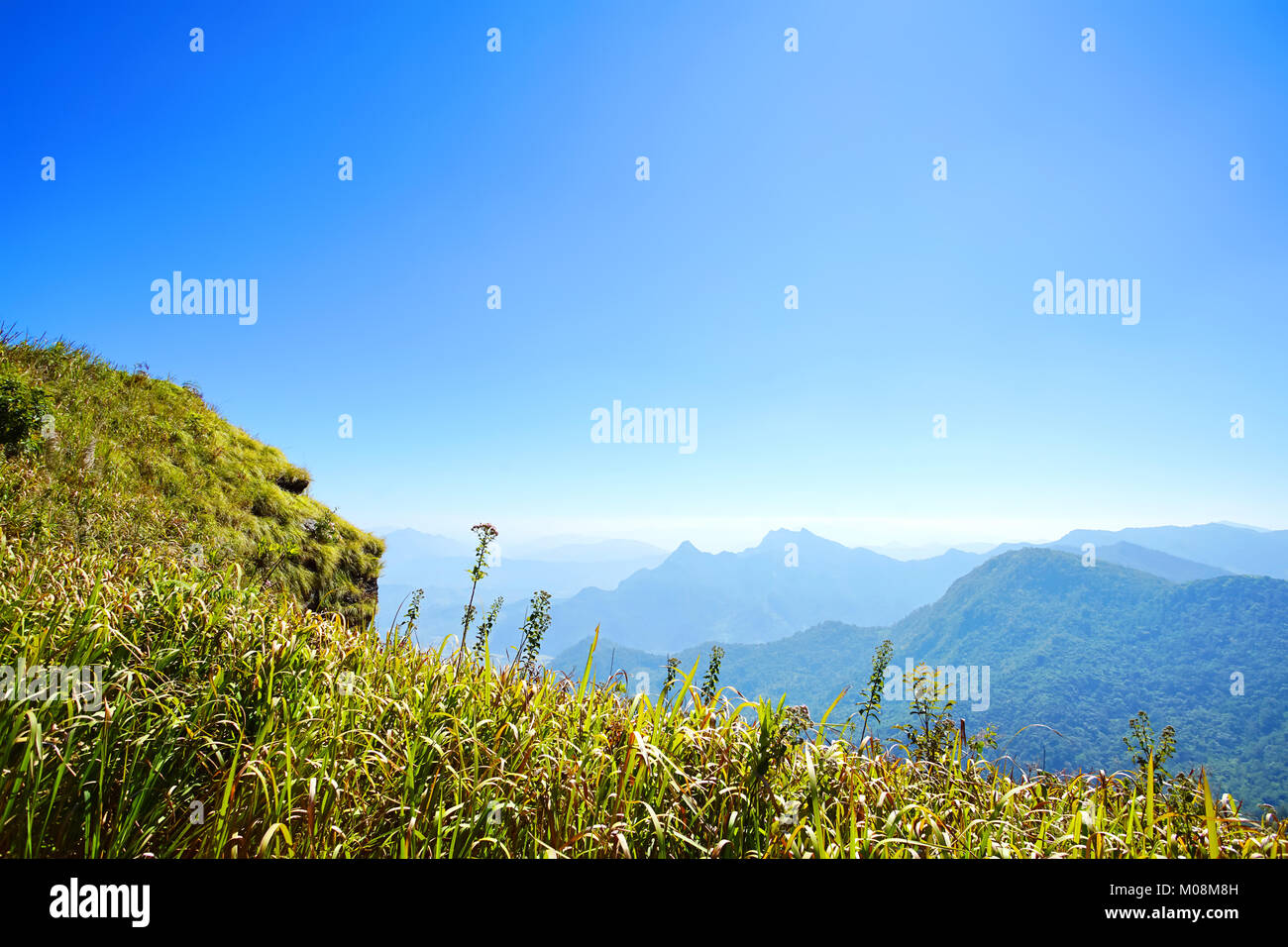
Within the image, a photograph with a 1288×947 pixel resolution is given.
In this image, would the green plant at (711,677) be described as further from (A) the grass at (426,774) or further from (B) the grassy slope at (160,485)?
(B) the grassy slope at (160,485)

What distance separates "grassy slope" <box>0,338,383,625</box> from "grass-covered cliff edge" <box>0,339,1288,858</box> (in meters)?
1.81

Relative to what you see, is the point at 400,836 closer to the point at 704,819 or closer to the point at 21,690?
the point at 704,819

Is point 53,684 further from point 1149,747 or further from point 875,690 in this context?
point 1149,747

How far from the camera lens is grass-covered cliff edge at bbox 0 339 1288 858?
2.83m

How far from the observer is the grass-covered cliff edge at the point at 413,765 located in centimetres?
283

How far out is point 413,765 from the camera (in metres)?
3.14

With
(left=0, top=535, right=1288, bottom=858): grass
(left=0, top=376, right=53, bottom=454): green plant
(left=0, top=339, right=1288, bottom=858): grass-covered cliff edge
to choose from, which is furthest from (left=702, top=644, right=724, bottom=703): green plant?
(left=0, top=376, right=53, bottom=454): green plant
